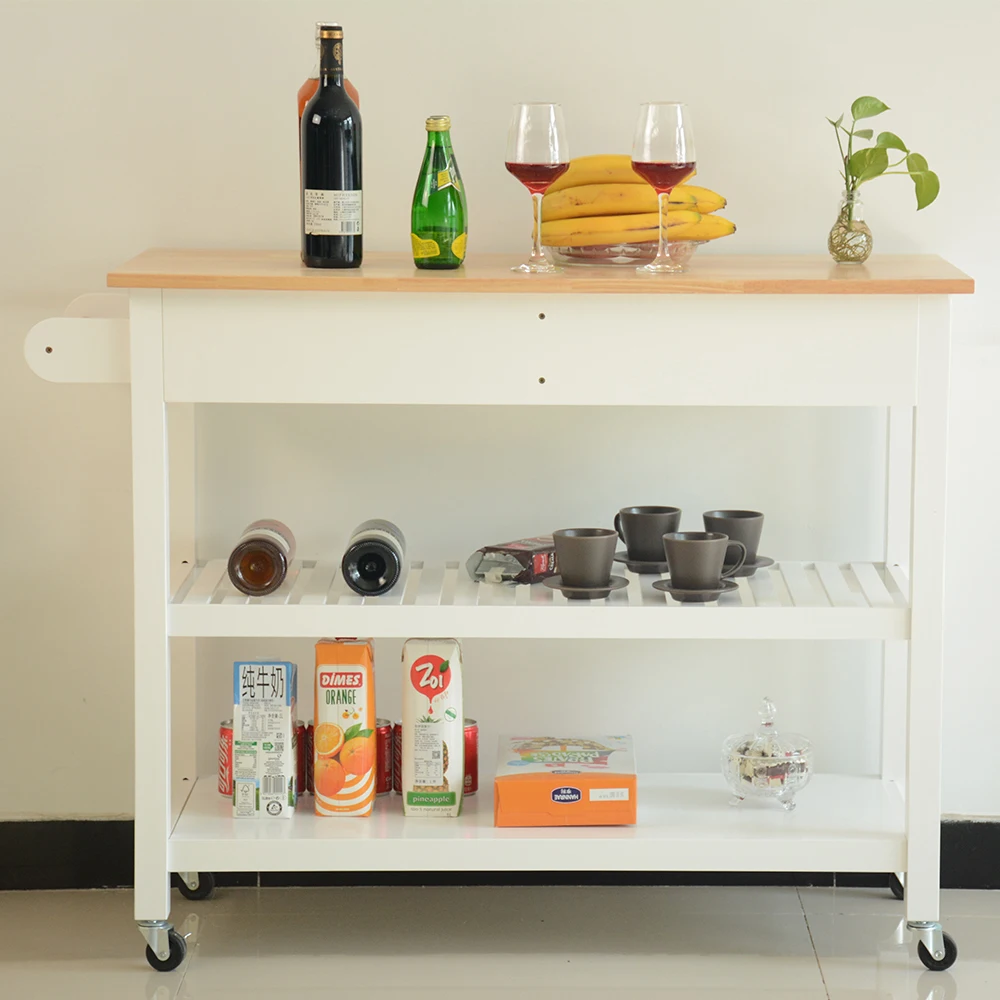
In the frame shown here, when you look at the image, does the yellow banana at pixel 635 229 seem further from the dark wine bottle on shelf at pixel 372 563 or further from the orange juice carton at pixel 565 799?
the orange juice carton at pixel 565 799

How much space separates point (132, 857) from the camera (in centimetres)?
224

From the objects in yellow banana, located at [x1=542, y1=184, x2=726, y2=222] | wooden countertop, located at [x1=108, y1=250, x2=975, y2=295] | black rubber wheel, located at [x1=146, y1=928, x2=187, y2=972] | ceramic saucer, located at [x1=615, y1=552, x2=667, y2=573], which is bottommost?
black rubber wheel, located at [x1=146, y1=928, x2=187, y2=972]

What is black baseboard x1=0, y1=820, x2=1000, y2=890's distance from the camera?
223cm

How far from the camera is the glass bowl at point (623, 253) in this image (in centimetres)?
188

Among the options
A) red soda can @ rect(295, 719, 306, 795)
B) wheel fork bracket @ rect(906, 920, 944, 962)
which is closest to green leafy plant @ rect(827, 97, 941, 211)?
wheel fork bracket @ rect(906, 920, 944, 962)

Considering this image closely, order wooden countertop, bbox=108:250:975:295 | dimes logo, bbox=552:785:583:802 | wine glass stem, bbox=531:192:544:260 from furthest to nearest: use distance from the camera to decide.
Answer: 1. dimes logo, bbox=552:785:583:802
2. wine glass stem, bbox=531:192:544:260
3. wooden countertop, bbox=108:250:975:295

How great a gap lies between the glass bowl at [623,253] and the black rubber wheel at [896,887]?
41.3 inches

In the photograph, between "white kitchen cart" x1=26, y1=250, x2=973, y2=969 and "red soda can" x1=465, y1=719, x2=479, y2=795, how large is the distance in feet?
0.09

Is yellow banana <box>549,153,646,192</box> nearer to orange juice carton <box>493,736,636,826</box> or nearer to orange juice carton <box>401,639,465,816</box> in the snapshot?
orange juice carton <box>401,639,465,816</box>

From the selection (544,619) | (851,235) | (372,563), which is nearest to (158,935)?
(372,563)

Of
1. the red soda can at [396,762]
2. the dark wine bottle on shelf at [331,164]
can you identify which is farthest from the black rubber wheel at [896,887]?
the dark wine bottle on shelf at [331,164]

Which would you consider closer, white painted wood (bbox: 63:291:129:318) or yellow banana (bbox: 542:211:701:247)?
yellow banana (bbox: 542:211:701:247)

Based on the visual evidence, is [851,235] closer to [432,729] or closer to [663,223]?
[663,223]

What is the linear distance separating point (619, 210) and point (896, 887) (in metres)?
1.16
